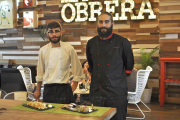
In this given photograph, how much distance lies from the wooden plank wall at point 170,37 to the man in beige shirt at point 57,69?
3.70 meters

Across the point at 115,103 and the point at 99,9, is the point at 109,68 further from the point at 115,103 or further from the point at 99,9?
the point at 99,9

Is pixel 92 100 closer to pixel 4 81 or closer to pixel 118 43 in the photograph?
pixel 118 43

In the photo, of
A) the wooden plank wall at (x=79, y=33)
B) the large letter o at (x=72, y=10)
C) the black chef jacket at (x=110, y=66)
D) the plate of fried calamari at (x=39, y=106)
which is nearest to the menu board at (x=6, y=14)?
the wooden plank wall at (x=79, y=33)

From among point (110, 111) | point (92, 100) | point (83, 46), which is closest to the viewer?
point (110, 111)

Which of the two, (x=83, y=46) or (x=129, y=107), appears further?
(x=83, y=46)

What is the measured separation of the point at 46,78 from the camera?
324 centimetres

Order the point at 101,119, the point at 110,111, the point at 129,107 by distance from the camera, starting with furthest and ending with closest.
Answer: the point at 129,107 → the point at 110,111 → the point at 101,119

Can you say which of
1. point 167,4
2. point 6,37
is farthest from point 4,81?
point 167,4

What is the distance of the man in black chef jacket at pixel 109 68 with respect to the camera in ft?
10.2

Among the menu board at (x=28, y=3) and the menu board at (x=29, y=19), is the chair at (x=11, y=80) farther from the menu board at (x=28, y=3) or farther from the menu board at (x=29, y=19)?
the menu board at (x=28, y=3)

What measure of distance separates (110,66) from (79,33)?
4855 mm

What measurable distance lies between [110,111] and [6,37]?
7088mm

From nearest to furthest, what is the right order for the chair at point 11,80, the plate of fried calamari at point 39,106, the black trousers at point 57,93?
the plate of fried calamari at point 39,106 → the black trousers at point 57,93 → the chair at point 11,80

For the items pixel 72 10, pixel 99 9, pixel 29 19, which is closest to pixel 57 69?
pixel 99 9
